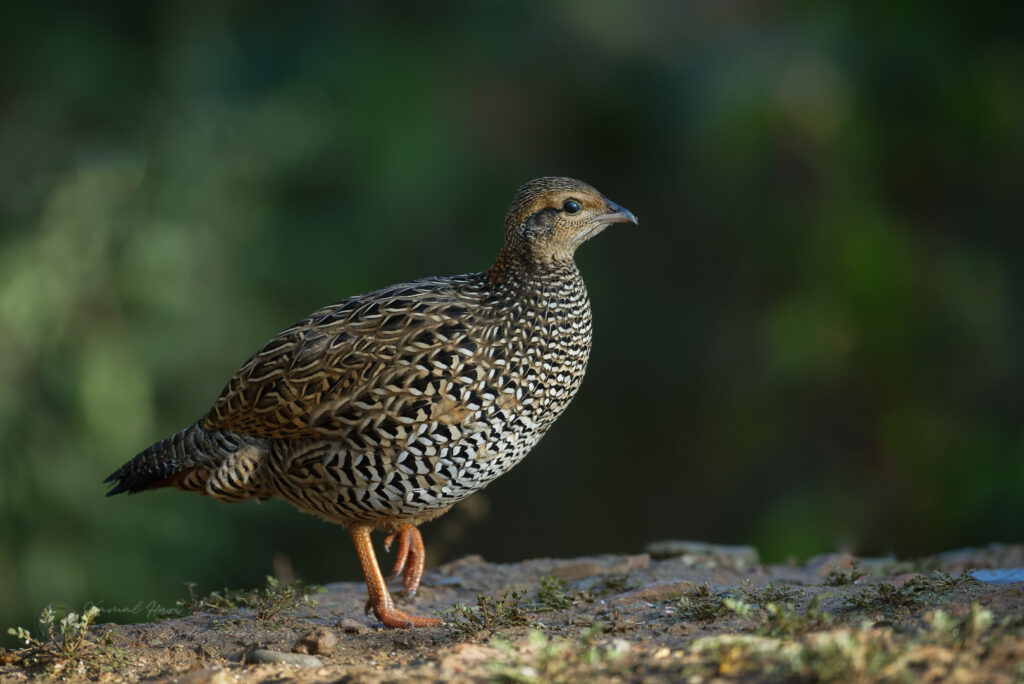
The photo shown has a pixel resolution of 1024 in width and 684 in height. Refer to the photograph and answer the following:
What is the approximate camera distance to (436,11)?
976cm

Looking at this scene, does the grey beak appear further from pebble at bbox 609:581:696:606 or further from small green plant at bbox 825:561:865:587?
small green plant at bbox 825:561:865:587

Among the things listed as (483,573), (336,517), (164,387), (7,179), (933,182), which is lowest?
(483,573)

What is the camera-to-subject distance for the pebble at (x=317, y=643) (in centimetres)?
364

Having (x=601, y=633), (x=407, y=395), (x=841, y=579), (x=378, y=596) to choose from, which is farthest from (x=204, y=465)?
(x=841, y=579)

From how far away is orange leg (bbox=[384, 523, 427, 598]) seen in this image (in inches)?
190

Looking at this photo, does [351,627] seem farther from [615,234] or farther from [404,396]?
[615,234]

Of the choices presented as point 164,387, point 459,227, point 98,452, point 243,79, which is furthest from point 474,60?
point 98,452

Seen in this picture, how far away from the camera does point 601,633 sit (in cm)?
357

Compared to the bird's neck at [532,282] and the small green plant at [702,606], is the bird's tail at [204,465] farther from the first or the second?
the small green plant at [702,606]

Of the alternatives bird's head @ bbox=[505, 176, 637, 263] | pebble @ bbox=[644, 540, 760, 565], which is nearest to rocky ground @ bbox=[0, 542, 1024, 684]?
pebble @ bbox=[644, 540, 760, 565]

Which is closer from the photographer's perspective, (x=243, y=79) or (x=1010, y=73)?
(x=1010, y=73)

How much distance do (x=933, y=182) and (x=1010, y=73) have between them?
3.30 ft

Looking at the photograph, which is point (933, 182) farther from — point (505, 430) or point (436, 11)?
point (505, 430)

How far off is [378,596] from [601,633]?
113 cm
